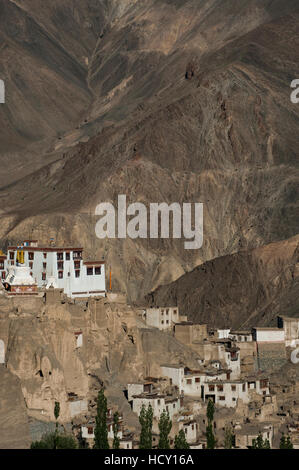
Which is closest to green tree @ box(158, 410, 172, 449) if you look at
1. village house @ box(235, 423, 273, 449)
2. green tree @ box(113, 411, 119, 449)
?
green tree @ box(113, 411, 119, 449)

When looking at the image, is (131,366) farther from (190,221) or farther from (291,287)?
(190,221)

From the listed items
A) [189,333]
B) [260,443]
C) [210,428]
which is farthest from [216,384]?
[260,443]

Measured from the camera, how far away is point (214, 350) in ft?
343

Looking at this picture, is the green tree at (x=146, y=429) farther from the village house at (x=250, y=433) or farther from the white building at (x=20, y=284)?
the white building at (x=20, y=284)

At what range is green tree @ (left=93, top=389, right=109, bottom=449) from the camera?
7862 centimetres

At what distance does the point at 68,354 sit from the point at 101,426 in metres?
10.7

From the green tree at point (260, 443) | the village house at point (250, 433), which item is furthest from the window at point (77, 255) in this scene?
the green tree at point (260, 443)

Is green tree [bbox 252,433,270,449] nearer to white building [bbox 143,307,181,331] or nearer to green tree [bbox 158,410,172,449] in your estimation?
green tree [bbox 158,410,172,449]

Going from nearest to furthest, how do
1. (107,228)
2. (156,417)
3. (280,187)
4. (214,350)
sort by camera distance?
(156,417), (214,350), (107,228), (280,187)

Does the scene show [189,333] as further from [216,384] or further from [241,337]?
[216,384]

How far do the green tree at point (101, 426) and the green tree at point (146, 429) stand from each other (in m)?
1.94

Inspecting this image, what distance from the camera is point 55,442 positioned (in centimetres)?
7450

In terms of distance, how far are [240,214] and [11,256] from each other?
91926 mm

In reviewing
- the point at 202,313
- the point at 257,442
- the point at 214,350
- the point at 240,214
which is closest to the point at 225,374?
the point at 214,350
